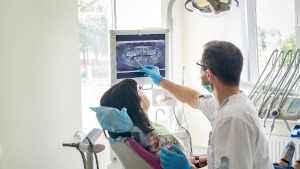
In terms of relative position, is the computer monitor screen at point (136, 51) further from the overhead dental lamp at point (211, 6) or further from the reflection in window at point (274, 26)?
the reflection in window at point (274, 26)

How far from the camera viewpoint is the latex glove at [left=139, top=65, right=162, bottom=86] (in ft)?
7.66

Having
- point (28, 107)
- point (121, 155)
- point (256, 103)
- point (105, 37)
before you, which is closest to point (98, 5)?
point (105, 37)

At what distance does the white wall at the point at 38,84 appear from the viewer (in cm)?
198

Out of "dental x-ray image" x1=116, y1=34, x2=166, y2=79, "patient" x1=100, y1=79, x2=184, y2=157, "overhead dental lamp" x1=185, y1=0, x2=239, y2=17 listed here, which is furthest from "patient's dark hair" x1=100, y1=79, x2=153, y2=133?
"overhead dental lamp" x1=185, y1=0, x2=239, y2=17

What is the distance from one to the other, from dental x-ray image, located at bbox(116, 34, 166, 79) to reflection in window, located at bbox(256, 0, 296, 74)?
148 centimetres

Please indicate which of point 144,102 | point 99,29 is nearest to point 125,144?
point 144,102

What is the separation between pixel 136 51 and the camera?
232 cm

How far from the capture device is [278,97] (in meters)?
2.43

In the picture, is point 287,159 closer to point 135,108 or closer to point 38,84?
point 135,108

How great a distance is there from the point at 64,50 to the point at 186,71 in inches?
66.7

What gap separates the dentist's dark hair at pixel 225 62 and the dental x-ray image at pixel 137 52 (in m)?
0.76

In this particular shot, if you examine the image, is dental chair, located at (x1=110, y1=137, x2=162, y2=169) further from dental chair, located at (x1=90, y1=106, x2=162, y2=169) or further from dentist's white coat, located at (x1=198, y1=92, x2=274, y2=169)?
dentist's white coat, located at (x1=198, y1=92, x2=274, y2=169)

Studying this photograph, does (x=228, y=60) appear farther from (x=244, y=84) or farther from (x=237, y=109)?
(x=244, y=84)

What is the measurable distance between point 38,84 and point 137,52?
0.64m
